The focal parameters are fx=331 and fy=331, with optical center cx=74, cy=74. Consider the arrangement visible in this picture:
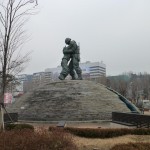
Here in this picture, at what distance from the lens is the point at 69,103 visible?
25.1 meters

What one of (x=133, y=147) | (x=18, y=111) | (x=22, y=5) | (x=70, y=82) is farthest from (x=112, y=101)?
(x=133, y=147)

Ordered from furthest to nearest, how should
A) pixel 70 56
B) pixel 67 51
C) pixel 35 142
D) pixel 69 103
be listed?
pixel 70 56
pixel 67 51
pixel 69 103
pixel 35 142

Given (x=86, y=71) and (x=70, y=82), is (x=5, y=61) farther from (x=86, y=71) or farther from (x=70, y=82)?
(x=86, y=71)

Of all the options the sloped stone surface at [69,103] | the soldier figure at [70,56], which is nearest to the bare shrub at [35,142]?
the sloped stone surface at [69,103]

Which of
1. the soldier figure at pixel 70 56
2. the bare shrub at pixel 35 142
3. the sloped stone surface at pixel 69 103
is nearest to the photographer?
the bare shrub at pixel 35 142

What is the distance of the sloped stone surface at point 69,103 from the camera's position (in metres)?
24.1

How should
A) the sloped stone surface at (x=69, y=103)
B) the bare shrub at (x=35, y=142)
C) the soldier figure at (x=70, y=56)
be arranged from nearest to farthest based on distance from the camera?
1. the bare shrub at (x=35, y=142)
2. the sloped stone surface at (x=69, y=103)
3. the soldier figure at (x=70, y=56)

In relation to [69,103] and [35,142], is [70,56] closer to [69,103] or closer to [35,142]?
[69,103]

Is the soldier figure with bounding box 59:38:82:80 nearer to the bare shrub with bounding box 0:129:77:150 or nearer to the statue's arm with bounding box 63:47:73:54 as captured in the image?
the statue's arm with bounding box 63:47:73:54

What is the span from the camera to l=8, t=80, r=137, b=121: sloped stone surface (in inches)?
950

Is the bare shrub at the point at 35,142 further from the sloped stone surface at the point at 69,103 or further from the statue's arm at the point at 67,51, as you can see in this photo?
the statue's arm at the point at 67,51

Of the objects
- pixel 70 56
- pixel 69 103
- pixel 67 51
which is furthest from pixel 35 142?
pixel 70 56

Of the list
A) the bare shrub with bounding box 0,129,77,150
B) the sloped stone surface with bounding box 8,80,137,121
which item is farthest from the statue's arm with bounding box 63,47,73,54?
the bare shrub with bounding box 0,129,77,150

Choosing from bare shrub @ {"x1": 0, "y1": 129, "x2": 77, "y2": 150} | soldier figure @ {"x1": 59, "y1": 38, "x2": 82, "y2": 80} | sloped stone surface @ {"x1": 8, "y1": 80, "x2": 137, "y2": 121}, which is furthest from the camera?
soldier figure @ {"x1": 59, "y1": 38, "x2": 82, "y2": 80}
